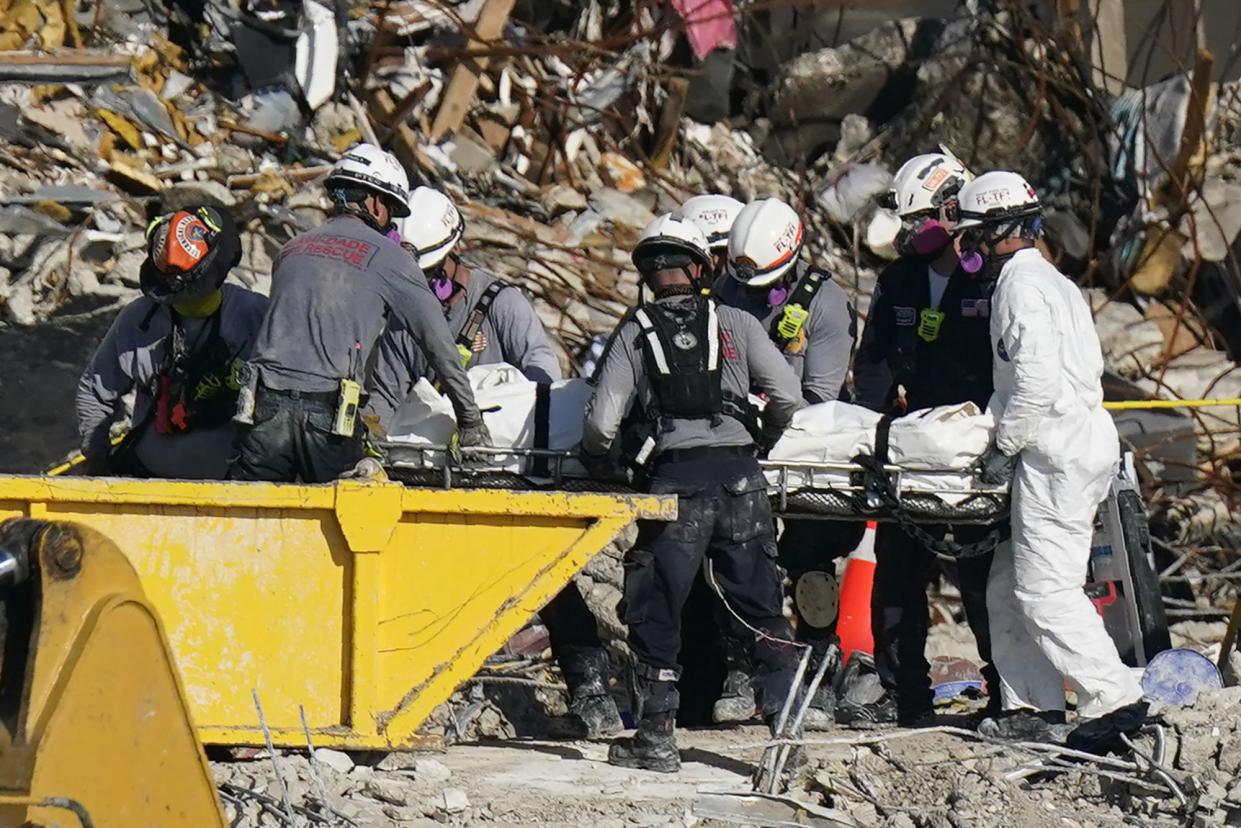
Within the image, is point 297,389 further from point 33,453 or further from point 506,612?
point 33,453

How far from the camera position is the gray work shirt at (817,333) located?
24.6 feet

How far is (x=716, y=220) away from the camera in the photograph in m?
7.85

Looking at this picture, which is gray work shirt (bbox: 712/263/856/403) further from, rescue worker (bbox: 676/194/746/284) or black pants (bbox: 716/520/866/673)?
black pants (bbox: 716/520/866/673)

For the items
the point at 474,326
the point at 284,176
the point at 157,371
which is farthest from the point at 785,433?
the point at 284,176

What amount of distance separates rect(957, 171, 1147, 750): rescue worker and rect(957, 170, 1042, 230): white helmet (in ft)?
0.50

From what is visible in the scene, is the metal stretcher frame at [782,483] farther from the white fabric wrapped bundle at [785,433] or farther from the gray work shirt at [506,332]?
the gray work shirt at [506,332]

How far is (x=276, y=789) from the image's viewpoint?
557cm

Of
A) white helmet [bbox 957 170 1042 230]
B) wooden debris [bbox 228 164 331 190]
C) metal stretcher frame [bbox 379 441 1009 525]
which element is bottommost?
metal stretcher frame [bbox 379 441 1009 525]

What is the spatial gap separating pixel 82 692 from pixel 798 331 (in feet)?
14.7

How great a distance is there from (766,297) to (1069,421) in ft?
4.73

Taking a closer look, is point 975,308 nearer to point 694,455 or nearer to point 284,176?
point 694,455

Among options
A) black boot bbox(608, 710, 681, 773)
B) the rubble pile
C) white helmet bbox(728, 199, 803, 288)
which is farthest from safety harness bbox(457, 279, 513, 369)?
the rubble pile

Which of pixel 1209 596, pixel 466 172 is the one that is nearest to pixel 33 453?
pixel 466 172

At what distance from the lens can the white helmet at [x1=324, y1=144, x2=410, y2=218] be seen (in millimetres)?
6715
